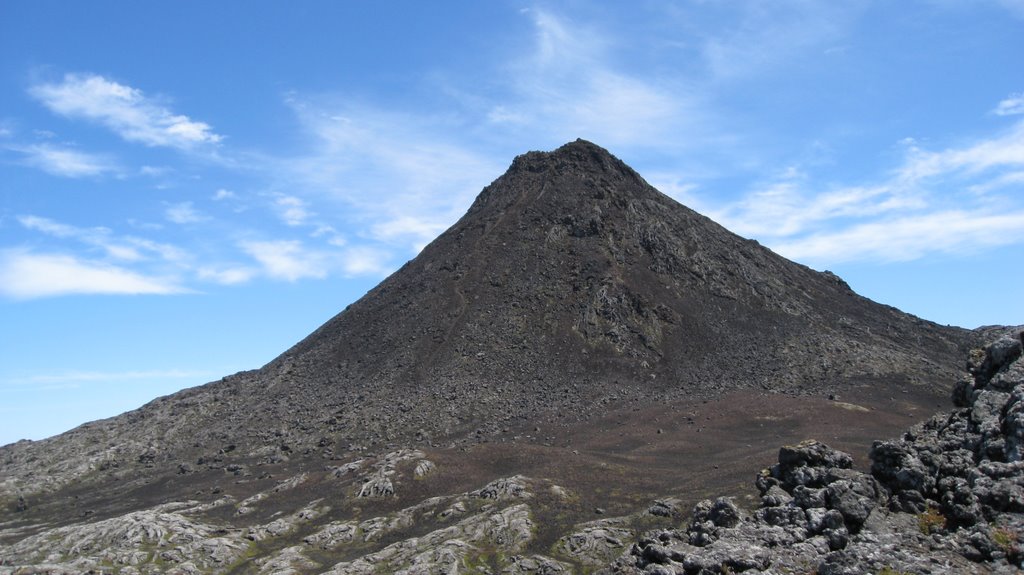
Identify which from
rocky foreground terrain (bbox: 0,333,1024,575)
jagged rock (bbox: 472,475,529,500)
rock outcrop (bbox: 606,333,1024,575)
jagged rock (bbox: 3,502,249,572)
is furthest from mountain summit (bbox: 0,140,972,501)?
rock outcrop (bbox: 606,333,1024,575)

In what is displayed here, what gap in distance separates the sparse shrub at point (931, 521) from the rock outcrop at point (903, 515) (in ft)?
0.12

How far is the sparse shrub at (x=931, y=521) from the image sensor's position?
72.8 ft

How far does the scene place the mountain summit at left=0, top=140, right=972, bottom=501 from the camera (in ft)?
454

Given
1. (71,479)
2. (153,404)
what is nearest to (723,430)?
(71,479)

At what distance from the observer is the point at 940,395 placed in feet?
446

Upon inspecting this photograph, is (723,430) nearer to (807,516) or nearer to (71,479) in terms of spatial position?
(807,516)

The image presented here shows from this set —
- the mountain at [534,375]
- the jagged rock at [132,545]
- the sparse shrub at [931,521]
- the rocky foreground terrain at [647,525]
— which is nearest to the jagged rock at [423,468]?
the rocky foreground terrain at [647,525]

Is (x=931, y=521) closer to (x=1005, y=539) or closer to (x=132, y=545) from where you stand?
(x=1005, y=539)

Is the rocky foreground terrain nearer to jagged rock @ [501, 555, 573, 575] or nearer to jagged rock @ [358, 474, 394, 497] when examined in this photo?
jagged rock @ [501, 555, 573, 575]

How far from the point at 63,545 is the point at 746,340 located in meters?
131

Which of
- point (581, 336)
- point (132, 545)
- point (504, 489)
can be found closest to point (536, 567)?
point (504, 489)

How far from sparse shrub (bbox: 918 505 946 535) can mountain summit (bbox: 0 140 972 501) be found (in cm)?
10456

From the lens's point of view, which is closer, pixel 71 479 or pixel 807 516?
pixel 807 516

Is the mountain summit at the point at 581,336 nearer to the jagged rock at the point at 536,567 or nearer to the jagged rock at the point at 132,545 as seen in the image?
the jagged rock at the point at 132,545
